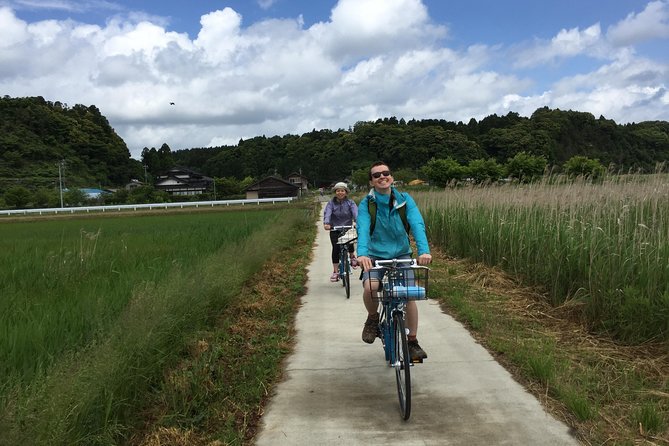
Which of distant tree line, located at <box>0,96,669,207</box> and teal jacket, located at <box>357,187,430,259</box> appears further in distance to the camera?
distant tree line, located at <box>0,96,669,207</box>

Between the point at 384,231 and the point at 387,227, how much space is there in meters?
0.06

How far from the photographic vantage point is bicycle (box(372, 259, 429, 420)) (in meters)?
3.74

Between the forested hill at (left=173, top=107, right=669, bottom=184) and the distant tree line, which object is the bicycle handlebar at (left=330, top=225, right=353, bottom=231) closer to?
the forested hill at (left=173, top=107, right=669, bottom=184)

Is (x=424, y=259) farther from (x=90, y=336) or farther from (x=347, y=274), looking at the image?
(x=347, y=274)

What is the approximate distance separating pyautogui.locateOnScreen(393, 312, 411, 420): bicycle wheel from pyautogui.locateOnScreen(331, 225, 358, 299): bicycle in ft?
12.7

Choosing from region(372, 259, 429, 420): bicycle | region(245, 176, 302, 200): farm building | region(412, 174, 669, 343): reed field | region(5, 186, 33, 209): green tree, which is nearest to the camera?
region(372, 259, 429, 420): bicycle

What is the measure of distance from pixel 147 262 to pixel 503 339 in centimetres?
603

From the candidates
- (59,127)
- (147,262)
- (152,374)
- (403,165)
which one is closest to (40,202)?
(59,127)

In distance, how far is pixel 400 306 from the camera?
161 inches

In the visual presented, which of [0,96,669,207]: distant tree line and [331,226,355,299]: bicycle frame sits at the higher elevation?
[0,96,669,207]: distant tree line

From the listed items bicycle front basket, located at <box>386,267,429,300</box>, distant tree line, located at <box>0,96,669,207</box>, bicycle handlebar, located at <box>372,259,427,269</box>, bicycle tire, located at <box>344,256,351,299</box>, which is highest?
distant tree line, located at <box>0,96,669,207</box>

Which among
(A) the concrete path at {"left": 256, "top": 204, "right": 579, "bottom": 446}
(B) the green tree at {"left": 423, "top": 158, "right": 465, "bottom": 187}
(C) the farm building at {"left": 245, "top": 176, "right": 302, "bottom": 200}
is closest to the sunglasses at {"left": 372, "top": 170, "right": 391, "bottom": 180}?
(A) the concrete path at {"left": 256, "top": 204, "right": 579, "bottom": 446}

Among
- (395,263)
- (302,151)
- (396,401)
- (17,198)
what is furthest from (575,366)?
(302,151)

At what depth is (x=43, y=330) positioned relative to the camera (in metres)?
4.29
